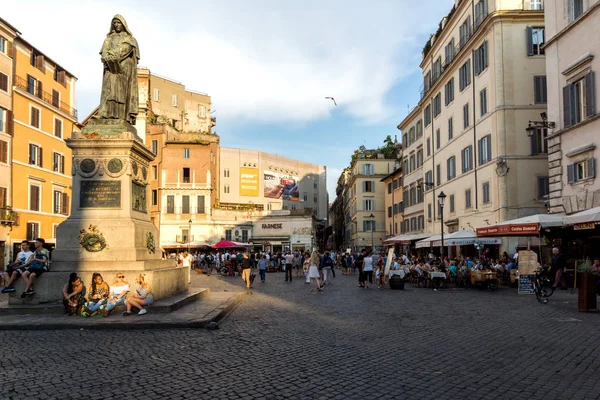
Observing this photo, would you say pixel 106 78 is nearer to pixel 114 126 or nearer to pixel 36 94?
pixel 114 126

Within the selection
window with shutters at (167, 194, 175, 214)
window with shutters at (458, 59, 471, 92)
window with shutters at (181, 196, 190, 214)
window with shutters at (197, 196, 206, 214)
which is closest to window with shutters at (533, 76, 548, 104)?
window with shutters at (458, 59, 471, 92)

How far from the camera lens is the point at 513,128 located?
1151 inches

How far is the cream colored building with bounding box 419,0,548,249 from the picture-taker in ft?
95.7

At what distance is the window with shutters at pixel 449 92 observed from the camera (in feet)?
123

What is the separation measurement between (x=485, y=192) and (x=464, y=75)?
27.2ft

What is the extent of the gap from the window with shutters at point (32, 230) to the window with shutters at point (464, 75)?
3233 centimetres

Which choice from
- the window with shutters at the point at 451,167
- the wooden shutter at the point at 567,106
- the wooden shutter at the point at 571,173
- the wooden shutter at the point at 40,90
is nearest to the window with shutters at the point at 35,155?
the wooden shutter at the point at 40,90

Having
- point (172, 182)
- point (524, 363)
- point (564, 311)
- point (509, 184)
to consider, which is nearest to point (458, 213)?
point (509, 184)

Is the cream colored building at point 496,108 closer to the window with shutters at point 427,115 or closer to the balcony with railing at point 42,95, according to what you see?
the window with shutters at point 427,115

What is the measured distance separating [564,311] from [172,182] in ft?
170

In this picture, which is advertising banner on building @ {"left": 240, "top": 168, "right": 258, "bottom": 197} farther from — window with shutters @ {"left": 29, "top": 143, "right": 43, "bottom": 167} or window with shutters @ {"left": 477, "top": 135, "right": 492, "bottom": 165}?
window with shutters @ {"left": 477, "top": 135, "right": 492, "bottom": 165}

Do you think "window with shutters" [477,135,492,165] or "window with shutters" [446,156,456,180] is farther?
"window with shutters" [446,156,456,180]

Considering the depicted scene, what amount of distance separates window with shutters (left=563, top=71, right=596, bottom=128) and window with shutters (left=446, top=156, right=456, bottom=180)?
1571cm

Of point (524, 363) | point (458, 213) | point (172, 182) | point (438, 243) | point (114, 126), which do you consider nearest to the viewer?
point (524, 363)
